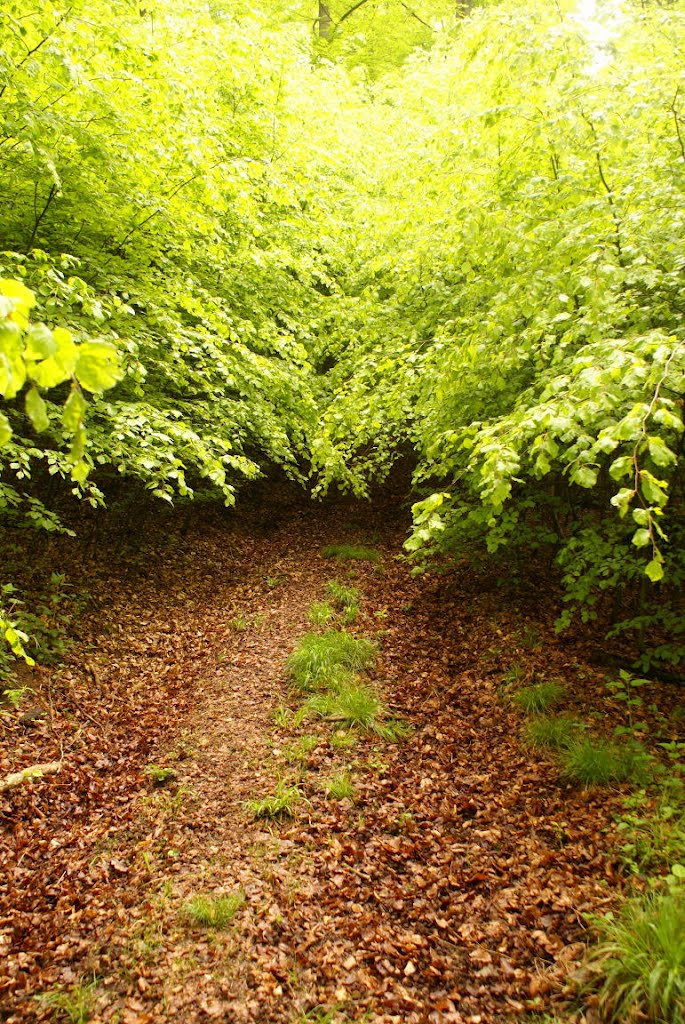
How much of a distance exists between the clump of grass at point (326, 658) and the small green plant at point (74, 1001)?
3.20 metres

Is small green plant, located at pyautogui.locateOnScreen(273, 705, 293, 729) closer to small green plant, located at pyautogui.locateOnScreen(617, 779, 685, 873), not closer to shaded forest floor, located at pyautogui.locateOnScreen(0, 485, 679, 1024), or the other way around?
shaded forest floor, located at pyautogui.locateOnScreen(0, 485, 679, 1024)

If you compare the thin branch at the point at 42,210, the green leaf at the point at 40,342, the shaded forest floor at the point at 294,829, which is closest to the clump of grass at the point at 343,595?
the shaded forest floor at the point at 294,829

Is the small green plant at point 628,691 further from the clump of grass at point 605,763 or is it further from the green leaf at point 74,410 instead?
the green leaf at point 74,410

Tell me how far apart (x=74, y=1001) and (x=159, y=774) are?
1.92m

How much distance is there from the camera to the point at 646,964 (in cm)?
284

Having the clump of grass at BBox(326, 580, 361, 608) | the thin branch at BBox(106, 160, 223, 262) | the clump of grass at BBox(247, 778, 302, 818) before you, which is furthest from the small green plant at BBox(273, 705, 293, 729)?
the thin branch at BBox(106, 160, 223, 262)

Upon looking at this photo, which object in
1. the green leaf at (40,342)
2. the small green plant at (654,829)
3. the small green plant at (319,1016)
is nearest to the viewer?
the green leaf at (40,342)

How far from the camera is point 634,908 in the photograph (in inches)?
128

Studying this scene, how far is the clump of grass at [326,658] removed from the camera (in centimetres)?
642

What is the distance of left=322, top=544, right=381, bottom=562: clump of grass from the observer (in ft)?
32.8

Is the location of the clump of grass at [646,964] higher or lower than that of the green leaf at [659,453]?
lower

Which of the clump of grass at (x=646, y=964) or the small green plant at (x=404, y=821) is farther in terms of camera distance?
the small green plant at (x=404, y=821)

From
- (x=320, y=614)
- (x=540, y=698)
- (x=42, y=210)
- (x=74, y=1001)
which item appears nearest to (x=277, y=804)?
(x=74, y=1001)

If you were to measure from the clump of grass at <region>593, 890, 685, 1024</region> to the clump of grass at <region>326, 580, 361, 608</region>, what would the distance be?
17.2ft
